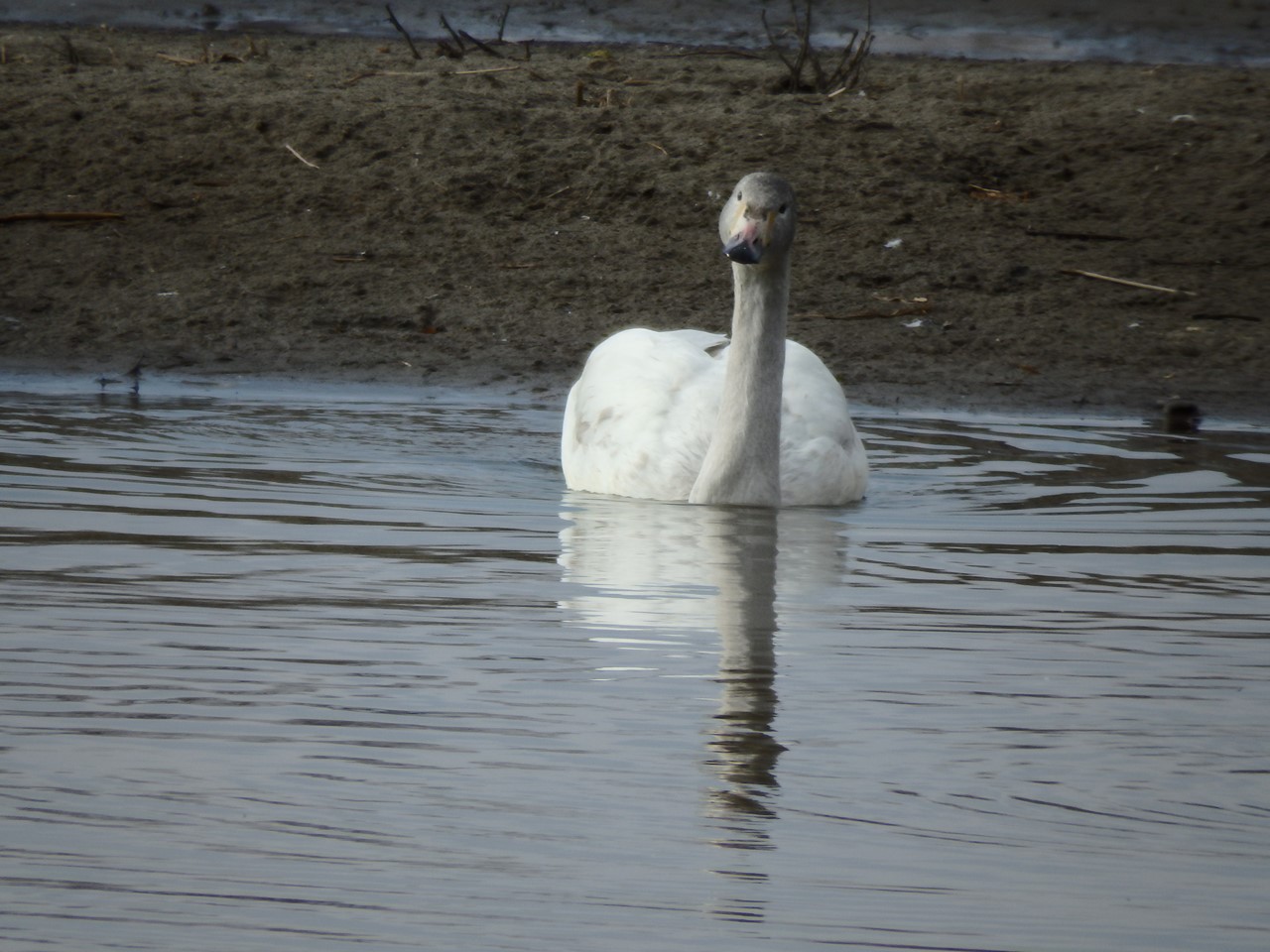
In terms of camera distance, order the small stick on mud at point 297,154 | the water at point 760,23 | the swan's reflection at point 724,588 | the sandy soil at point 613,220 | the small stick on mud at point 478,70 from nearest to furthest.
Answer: the swan's reflection at point 724,588
the sandy soil at point 613,220
the small stick on mud at point 297,154
the small stick on mud at point 478,70
the water at point 760,23

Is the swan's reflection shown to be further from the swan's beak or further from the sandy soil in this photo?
the sandy soil

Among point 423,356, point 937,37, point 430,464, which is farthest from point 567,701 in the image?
point 937,37

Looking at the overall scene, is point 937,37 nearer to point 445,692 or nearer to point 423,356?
point 423,356

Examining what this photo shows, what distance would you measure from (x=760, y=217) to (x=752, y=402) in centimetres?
53

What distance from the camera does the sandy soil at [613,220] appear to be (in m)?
9.52

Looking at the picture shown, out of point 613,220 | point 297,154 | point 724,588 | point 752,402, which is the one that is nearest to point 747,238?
point 752,402

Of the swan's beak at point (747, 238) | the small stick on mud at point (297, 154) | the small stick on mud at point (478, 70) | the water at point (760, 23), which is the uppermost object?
the water at point (760, 23)

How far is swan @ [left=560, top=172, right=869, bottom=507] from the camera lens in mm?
6457

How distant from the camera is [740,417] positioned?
6.50 metres

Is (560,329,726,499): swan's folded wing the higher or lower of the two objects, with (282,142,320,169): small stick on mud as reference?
lower

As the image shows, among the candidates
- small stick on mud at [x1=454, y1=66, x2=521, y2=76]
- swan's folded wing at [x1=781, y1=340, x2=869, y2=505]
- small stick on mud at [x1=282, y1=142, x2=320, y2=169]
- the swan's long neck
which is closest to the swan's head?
the swan's long neck

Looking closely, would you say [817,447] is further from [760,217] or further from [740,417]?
[760,217]

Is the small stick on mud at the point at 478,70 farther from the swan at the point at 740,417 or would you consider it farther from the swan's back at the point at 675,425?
the swan at the point at 740,417

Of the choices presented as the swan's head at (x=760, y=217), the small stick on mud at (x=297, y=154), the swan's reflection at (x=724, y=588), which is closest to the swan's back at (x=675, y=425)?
the swan's reflection at (x=724, y=588)
